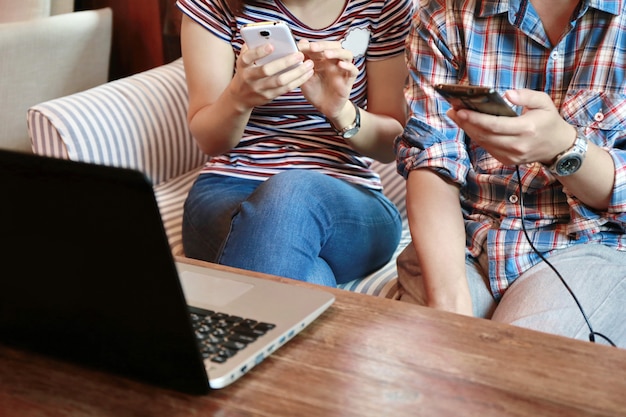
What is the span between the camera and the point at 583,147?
3.33 feet

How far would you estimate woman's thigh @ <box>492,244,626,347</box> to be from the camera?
1.00m

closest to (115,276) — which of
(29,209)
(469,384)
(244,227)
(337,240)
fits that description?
(29,209)

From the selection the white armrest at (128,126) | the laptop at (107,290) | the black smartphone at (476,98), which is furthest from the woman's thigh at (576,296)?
the white armrest at (128,126)

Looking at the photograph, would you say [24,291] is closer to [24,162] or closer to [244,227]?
[24,162]

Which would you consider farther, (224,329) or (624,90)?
(624,90)

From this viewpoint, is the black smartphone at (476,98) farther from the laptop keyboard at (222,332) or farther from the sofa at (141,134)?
the sofa at (141,134)

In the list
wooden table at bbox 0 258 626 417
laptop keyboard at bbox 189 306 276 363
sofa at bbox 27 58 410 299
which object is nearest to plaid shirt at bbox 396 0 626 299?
sofa at bbox 27 58 410 299

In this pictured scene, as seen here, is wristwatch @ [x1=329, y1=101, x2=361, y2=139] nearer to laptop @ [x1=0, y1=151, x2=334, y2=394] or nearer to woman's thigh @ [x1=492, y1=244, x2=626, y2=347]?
woman's thigh @ [x1=492, y1=244, x2=626, y2=347]

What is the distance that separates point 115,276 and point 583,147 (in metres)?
0.63

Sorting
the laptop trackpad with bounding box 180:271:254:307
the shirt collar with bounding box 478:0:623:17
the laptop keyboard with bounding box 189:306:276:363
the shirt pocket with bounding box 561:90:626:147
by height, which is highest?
the shirt collar with bounding box 478:0:623:17

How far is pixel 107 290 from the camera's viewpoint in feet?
2.06

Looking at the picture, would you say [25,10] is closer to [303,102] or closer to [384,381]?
[303,102]

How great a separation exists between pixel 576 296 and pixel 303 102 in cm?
58

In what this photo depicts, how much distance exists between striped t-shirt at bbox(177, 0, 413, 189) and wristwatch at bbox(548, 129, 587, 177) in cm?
44
